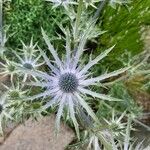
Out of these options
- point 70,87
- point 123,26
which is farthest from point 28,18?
point 70,87

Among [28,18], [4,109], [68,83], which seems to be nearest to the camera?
[68,83]

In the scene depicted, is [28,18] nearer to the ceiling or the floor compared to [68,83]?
nearer to the ceiling

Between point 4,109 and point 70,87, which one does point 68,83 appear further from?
point 4,109

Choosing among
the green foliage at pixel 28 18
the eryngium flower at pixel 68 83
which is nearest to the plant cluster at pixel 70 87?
the eryngium flower at pixel 68 83

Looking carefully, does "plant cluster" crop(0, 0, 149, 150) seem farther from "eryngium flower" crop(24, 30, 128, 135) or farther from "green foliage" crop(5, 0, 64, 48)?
"green foliage" crop(5, 0, 64, 48)

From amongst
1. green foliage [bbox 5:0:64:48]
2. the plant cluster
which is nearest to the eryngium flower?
the plant cluster

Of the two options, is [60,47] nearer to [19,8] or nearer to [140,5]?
[19,8]

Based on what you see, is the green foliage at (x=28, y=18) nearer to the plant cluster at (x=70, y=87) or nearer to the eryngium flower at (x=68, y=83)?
the plant cluster at (x=70, y=87)

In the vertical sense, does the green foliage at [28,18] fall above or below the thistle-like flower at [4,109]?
above

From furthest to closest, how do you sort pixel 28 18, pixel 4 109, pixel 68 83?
pixel 28 18 → pixel 4 109 → pixel 68 83
